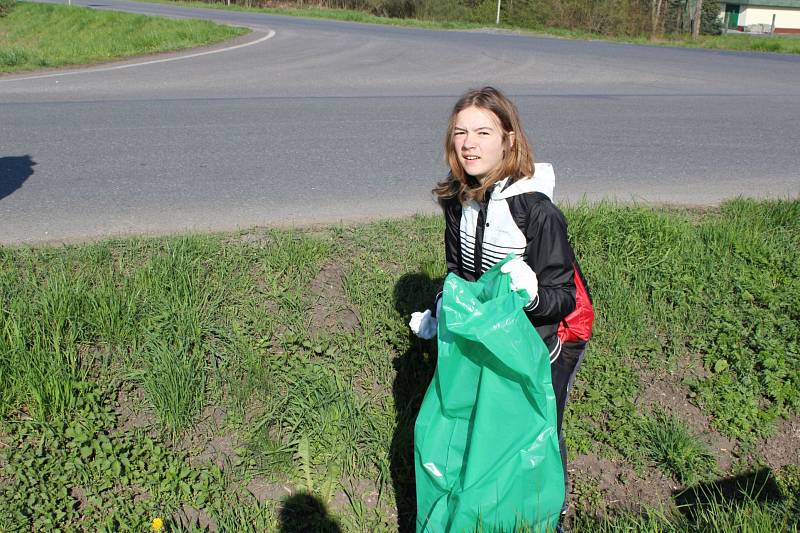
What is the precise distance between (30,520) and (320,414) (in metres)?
1.26

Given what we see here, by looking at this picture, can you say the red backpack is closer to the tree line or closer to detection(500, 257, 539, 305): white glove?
detection(500, 257, 539, 305): white glove

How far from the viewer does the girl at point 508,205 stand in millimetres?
2553

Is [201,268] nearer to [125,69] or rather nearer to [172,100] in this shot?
[172,100]

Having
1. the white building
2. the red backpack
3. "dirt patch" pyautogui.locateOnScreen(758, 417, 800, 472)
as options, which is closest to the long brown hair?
the red backpack

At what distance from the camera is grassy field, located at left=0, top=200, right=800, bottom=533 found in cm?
329

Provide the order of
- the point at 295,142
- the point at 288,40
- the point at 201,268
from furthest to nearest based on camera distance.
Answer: the point at 288,40 → the point at 295,142 → the point at 201,268

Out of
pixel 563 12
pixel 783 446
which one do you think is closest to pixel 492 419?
pixel 783 446

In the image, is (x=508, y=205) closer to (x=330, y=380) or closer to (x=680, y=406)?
(x=330, y=380)

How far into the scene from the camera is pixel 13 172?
5.99 metres

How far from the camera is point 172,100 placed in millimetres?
9586

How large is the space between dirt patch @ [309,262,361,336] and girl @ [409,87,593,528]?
1.46m

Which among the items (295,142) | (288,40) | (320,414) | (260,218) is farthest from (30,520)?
(288,40)

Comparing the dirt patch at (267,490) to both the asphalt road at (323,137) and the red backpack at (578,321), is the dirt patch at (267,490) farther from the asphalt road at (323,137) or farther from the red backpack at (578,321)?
the asphalt road at (323,137)

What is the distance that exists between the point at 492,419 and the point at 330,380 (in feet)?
4.80
